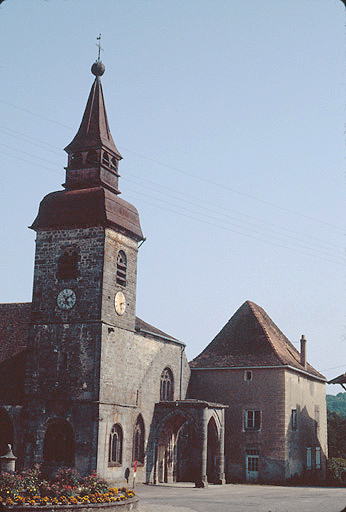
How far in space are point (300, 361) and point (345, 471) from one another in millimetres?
6944

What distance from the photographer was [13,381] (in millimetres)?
31156

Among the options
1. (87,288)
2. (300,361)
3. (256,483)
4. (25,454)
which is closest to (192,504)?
(25,454)

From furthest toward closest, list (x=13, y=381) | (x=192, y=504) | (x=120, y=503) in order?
(x=13, y=381) < (x=192, y=504) < (x=120, y=503)

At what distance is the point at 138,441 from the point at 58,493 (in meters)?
14.7

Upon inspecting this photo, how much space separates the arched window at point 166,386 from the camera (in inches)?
1419

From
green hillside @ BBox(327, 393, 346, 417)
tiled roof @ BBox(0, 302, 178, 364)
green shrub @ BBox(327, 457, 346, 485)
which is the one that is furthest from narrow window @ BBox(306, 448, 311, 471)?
green hillside @ BBox(327, 393, 346, 417)

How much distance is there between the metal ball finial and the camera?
3431 cm

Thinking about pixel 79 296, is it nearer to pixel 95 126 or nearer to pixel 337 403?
pixel 95 126

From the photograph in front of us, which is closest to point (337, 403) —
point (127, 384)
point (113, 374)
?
point (127, 384)

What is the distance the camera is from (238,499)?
84.2ft

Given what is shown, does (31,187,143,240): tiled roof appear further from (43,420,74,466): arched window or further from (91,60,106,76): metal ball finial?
(43,420,74,466): arched window

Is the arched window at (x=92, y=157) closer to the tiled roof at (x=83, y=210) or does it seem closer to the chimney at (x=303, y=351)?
the tiled roof at (x=83, y=210)

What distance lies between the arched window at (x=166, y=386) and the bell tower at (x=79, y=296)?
5408 millimetres

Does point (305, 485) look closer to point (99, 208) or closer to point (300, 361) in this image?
point (300, 361)
